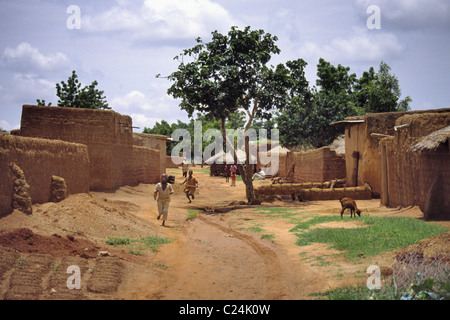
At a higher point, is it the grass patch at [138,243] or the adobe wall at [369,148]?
the adobe wall at [369,148]

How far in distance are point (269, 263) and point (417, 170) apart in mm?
6453

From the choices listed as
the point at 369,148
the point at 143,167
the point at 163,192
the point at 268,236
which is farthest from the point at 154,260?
the point at 143,167

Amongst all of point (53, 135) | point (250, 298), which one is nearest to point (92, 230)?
point (250, 298)

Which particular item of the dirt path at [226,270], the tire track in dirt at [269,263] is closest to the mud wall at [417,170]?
the dirt path at [226,270]

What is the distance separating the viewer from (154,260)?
866 cm

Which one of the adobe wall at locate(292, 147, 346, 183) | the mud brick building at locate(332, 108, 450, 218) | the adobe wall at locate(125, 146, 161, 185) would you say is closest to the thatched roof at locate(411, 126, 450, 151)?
the mud brick building at locate(332, 108, 450, 218)

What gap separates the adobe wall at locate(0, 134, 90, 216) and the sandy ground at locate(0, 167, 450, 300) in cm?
43

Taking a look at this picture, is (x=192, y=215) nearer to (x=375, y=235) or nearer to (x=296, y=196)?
(x=296, y=196)

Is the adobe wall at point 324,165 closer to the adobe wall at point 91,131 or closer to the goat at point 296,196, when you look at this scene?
the goat at point 296,196

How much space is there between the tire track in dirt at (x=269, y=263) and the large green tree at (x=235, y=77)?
28.1ft

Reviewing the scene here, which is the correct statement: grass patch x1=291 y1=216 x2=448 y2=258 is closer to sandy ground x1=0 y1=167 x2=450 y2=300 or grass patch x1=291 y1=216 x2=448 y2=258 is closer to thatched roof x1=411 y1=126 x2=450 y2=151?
sandy ground x1=0 y1=167 x2=450 y2=300

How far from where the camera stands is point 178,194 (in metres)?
26.4

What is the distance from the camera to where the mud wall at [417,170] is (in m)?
11.4
